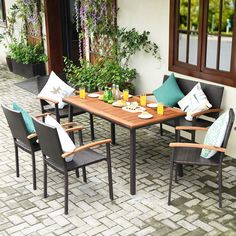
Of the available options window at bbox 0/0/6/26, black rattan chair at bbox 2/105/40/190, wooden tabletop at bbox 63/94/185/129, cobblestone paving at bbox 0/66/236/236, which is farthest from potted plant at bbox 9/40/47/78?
black rattan chair at bbox 2/105/40/190

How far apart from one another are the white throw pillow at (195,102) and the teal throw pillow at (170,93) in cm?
12

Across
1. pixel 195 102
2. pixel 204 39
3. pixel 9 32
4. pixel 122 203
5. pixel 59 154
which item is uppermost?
pixel 204 39

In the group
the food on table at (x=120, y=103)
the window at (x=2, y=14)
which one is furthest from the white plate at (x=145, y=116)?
the window at (x=2, y=14)

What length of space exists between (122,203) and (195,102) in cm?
187

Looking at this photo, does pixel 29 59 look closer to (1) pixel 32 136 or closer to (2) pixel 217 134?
(1) pixel 32 136

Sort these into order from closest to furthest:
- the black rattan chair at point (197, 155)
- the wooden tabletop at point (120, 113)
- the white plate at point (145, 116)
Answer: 1. the black rattan chair at point (197, 155)
2. the wooden tabletop at point (120, 113)
3. the white plate at point (145, 116)

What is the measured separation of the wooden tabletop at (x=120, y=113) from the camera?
478 cm

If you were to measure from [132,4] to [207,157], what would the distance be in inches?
140

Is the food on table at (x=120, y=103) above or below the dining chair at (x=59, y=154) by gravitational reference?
above

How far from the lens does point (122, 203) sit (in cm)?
462

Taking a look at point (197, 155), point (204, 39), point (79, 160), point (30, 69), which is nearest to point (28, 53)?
point (30, 69)

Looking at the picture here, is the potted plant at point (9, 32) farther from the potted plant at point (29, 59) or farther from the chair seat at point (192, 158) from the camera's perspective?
the chair seat at point (192, 158)

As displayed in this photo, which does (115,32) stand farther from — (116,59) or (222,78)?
(222,78)

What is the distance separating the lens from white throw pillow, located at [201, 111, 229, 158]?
434 centimetres
